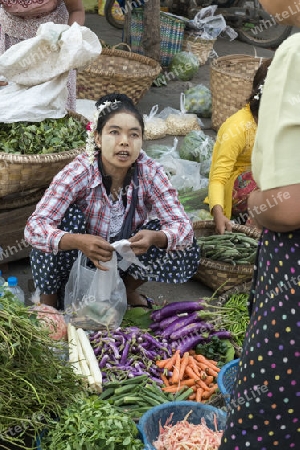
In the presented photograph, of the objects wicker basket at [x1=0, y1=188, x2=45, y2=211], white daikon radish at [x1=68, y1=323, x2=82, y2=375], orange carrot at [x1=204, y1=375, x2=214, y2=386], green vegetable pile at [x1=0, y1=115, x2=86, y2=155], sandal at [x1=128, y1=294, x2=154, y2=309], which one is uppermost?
green vegetable pile at [x1=0, y1=115, x2=86, y2=155]

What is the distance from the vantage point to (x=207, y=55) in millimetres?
8859

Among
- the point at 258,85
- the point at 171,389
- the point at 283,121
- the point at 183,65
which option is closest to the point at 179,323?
the point at 171,389

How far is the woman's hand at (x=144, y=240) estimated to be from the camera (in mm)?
3219

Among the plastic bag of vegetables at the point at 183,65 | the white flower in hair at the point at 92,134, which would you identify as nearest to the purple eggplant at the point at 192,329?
the white flower in hair at the point at 92,134

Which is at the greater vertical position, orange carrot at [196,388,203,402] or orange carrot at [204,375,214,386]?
orange carrot at [204,375,214,386]

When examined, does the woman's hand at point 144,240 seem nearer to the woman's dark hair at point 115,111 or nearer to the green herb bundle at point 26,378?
the woman's dark hair at point 115,111

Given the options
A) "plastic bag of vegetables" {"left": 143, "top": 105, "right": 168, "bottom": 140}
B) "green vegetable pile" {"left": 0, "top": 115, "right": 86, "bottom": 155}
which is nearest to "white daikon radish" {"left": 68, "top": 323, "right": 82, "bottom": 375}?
A: "green vegetable pile" {"left": 0, "top": 115, "right": 86, "bottom": 155}

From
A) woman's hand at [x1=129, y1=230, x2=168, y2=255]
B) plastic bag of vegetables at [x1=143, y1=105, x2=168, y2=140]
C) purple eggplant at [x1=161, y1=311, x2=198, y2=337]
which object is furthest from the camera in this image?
plastic bag of vegetables at [x1=143, y1=105, x2=168, y2=140]

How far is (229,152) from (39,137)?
46.2 inches

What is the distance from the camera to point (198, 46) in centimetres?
859

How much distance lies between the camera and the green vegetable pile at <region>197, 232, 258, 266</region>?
→ 402 centimetres

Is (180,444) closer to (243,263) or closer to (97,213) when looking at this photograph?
(97,213)

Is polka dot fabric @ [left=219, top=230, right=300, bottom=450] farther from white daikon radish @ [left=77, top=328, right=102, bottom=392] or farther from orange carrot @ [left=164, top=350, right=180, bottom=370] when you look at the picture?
orange carrot @ [left=164, top=350, right=180, bottom=370]

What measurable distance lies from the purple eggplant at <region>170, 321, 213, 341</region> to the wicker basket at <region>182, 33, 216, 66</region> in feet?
18.7
